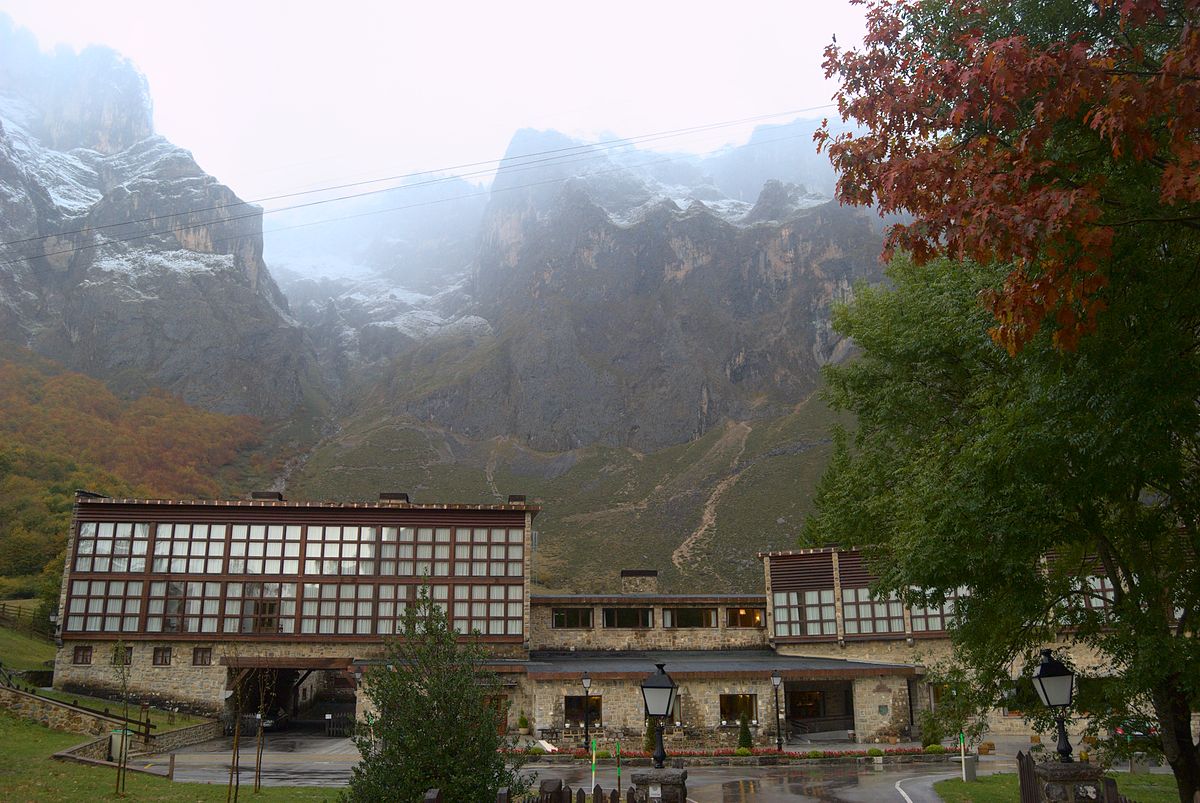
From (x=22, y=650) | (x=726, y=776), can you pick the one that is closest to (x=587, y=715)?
(x=726, y=776)

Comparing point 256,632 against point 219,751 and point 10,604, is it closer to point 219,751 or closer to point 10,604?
point 219,751

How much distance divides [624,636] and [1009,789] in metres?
23.6

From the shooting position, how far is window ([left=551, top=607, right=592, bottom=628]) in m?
43.0

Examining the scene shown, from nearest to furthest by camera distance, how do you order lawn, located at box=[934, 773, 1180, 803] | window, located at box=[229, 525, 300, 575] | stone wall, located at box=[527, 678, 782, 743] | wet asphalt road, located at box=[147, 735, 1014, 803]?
1. lawn, located at box=[934, 773, 1180, 803]
2. wet asphalt road, located at box=[147, 735, 1014, 803]
3. stone wall, located at box=[527, 678, 782, 743]
4. window, located at box=[229, 525, 300, 575]

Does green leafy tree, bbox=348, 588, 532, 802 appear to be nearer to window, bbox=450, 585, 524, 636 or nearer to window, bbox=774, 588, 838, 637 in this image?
window, bbox=450, 585, 524, 636

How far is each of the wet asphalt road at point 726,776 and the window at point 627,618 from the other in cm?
1498

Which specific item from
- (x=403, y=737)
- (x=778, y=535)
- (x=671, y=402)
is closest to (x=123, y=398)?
(x=671, y=402)

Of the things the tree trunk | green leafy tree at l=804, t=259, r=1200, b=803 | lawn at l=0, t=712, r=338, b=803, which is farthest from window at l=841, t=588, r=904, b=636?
the tree trunk

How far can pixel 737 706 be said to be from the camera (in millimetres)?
35938

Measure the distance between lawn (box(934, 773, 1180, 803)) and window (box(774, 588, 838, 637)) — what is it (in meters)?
17.5

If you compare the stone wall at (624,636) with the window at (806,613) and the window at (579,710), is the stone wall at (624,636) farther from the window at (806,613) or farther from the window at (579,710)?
the window at (579,710)

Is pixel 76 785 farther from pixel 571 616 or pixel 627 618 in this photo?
pixel 627 618

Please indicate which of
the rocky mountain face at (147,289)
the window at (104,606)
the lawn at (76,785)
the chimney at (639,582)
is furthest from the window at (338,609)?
the rocky mountain face at (147,289)

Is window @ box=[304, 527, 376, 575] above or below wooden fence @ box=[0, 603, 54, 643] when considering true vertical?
above
